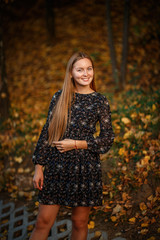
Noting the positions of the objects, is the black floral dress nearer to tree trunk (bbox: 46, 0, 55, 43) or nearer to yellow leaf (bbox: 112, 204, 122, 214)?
yellow leaf (bbox: 112, 204, 122, 214)

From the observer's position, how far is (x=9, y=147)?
4512 millimetres

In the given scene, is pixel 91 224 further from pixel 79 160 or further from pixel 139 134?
pixel 139 134

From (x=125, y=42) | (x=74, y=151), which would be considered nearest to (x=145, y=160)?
(x=74, y=151)

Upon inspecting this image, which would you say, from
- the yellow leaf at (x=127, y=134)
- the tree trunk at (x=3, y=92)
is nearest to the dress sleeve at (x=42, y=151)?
the yellow leaf at (x=127, y=134)

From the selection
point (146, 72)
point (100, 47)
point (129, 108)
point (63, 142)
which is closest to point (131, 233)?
point (63, 142)

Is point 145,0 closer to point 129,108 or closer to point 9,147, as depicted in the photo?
point 129,108

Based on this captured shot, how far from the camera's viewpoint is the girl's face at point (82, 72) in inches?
90.4

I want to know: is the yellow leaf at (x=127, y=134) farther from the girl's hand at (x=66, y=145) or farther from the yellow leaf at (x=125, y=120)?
the girl's hand at (x=66, y=145)

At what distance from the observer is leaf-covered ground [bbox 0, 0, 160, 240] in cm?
320

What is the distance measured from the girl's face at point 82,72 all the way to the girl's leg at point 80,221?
1.08 m

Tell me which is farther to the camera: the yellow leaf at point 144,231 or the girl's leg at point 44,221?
the yellow leaf at point 144,231

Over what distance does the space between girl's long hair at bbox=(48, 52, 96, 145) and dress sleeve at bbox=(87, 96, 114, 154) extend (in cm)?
26

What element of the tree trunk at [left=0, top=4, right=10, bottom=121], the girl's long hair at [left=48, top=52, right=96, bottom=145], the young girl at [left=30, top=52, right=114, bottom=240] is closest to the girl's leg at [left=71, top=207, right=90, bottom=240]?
the young girl at [left=30, top=52, right=114, bottom=240]

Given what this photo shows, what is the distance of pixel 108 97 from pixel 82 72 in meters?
2.59
